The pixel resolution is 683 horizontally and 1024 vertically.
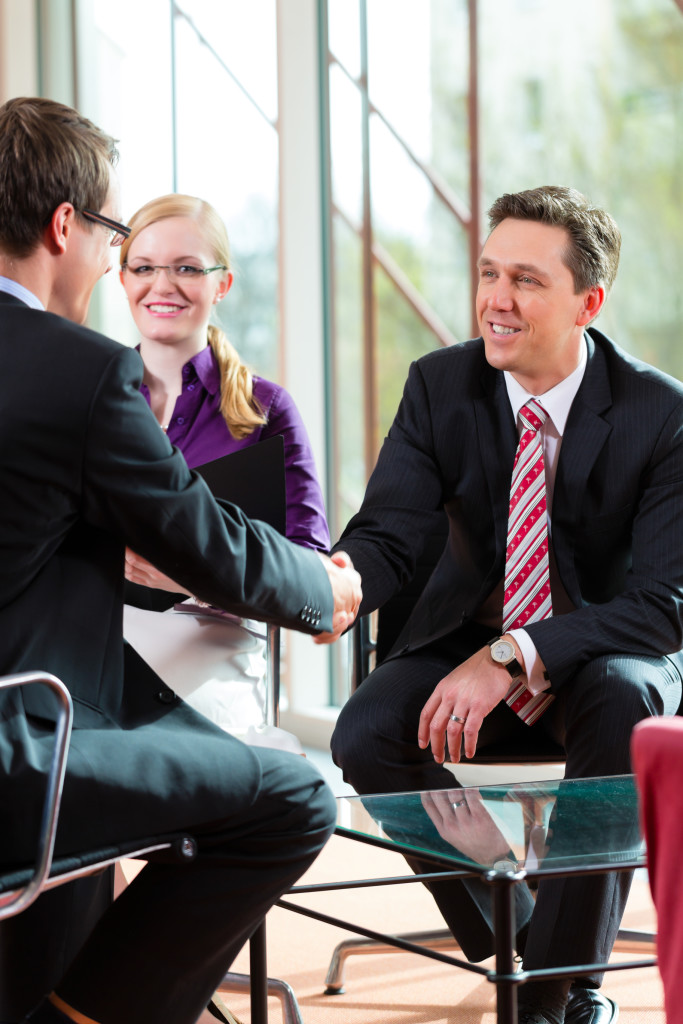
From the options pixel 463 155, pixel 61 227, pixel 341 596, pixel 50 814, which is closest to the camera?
pixel 50 814

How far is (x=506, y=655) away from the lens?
2.09 m

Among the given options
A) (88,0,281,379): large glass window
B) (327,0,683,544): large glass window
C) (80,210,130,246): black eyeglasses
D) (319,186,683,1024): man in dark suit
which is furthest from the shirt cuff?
(88,0,281,379): large glass window

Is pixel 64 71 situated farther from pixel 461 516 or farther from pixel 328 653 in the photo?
pixel 461 516

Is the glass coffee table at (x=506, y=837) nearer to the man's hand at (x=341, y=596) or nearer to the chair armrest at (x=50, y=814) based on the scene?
the man's hand at (x=341, y=596)

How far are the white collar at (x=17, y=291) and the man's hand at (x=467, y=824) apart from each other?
2.94 ft

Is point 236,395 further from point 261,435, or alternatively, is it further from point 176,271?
point 176,271

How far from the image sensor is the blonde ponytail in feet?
8.33

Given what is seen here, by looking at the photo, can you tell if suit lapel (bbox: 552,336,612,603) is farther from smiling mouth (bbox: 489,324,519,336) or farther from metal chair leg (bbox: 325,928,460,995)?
metal chair leg (bbox: 325,928,460,995)

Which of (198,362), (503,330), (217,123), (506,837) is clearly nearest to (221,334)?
(198,362)

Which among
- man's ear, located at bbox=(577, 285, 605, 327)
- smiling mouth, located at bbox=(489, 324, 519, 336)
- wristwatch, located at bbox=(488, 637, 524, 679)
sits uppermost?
man's ear, located at bbox=(577, 285, 605, 327)

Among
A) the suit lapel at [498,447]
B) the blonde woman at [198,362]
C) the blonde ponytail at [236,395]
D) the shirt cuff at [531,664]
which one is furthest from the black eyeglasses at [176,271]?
the shirt cuff at [531,664]

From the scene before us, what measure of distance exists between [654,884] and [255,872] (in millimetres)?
705

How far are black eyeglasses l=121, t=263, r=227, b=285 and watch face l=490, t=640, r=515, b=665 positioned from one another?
110 centimetres

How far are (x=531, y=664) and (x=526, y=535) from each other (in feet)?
1.00
